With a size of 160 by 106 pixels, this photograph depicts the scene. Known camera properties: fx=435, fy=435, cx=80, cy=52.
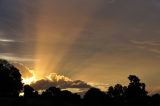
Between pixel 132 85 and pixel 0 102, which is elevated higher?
pixel 132 85

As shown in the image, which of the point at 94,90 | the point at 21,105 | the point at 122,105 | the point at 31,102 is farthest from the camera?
the point at 94,90

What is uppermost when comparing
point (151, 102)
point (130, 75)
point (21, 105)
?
point (130, 75)

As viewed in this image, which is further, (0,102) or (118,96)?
(118,96)

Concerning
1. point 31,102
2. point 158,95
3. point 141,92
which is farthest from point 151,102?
point 31,102

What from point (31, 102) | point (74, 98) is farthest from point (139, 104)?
point (31, 102)

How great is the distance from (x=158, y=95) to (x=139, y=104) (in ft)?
117

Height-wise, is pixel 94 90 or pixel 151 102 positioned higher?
pixel 94 90

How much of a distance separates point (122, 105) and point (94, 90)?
36316 millimetres

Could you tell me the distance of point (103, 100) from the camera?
166 metres

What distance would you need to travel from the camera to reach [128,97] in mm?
175875

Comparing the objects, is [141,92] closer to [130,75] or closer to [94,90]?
[130,75]

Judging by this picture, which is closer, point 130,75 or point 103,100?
point 103,100

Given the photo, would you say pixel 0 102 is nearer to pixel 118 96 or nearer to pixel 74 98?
pixel 74 98

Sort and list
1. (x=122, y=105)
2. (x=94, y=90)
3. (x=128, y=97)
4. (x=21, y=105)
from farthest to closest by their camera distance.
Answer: (x=94, y=90)
(x=128, y=97)
(x=122, y=105)
(x=21, y=105)
